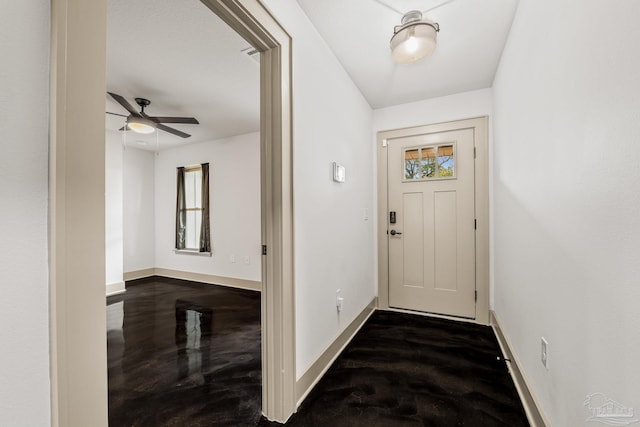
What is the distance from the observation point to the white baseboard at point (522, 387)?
139cm

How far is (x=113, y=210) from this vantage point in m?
4.03

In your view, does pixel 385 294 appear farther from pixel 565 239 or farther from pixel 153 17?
pixel 153 17

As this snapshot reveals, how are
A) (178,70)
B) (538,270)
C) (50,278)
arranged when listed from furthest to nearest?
(178,70), (538,270), (50,278)

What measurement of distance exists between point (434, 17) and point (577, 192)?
1.49 metres

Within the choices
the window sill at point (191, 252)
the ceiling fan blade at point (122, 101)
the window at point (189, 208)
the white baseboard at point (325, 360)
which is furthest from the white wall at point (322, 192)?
the window at point (189, 208)

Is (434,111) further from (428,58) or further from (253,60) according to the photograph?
(253,60)

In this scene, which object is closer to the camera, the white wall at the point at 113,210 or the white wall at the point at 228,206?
the white wall at the point at 113,210

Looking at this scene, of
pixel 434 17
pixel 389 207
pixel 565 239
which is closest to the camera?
pixel 565 239

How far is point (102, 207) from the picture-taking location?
0.72 m

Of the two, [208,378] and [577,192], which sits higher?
[577,192]

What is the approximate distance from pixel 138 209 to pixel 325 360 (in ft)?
15.7

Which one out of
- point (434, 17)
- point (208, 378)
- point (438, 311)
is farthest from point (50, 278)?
point (438, 311)

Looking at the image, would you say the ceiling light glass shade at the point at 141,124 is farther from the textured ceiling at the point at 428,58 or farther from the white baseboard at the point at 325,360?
the white baseboard at the point at 325,360

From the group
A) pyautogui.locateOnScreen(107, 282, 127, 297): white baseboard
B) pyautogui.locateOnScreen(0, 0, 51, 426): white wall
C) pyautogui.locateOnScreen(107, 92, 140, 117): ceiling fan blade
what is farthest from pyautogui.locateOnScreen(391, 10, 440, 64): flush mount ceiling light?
pyautogui.locateOnScreen(107, 282, 127, 297): white baseboard
